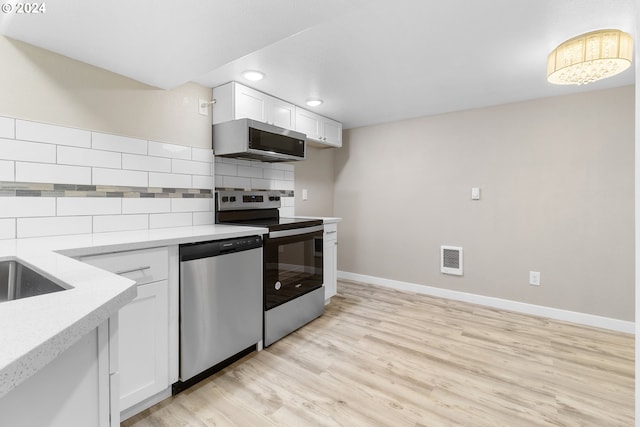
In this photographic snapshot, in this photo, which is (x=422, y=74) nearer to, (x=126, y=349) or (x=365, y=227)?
(x=365, y=227)

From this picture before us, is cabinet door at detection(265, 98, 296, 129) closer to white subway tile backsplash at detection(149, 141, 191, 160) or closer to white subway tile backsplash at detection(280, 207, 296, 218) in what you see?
white subway tile backsplash at detection(149, 141, 191, 160)

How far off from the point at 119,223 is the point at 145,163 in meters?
0.43

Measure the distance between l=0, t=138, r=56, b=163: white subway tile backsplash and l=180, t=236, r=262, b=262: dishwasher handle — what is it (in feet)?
2.86

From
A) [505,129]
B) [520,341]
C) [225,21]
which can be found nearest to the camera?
[225,21]

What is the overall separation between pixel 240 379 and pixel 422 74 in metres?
2.52

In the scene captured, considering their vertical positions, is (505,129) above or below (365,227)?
above

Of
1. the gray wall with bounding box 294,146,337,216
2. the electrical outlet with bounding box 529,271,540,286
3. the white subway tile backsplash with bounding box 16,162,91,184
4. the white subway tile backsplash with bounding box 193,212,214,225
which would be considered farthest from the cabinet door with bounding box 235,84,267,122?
the electrical outlet with bounding box 529,271,540,286

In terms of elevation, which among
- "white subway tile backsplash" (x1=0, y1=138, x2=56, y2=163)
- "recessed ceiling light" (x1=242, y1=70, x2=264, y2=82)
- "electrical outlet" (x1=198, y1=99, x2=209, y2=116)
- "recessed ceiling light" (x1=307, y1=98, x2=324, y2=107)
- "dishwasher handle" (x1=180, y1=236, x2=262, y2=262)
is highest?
"recessed ceiling light" (x1=307, y1=98, x2=324, y2=107)

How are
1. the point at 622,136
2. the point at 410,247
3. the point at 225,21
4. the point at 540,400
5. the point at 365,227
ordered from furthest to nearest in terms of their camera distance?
the point at 365,227 < the point at 410,247 < the point at 622,136 < the point at 540,400 < the point at 225,21

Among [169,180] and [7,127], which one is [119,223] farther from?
[7,127]

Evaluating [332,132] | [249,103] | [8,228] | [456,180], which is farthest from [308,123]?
[8,228]

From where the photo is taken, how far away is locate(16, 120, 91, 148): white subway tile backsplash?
1566mm

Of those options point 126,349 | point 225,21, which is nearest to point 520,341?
point 126,349

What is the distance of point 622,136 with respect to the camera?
8.39ft
